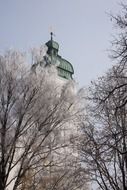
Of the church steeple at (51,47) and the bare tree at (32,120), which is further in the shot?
the church steeple at (51,47)

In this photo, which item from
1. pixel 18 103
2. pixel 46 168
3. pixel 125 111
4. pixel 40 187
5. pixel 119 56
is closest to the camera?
pixel 119 56

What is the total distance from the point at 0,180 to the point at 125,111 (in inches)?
237

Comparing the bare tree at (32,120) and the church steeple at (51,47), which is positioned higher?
the church steeple at (51,47)

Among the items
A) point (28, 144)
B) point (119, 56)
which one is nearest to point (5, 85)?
point (28, 144)

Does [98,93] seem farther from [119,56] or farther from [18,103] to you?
[119,56]

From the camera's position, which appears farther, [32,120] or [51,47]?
[51,47]

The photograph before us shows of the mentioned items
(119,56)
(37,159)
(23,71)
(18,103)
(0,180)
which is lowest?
(0,180)

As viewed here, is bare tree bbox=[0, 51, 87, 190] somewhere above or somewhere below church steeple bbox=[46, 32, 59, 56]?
below

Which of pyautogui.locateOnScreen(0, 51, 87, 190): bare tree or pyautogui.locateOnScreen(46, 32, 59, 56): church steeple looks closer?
pyautogui.locateOnScreen(0, 51, 87, 190): bare tree

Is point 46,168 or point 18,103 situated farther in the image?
point 46,168

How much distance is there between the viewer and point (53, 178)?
1836 cm

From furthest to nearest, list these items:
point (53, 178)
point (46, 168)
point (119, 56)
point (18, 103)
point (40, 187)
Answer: point (40, 187) < point (53, 178) < point (46, 168) < point (18, 103) < point (119, 56)

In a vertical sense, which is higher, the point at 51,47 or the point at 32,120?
the point at 51,47

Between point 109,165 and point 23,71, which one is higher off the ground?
point 23,71
